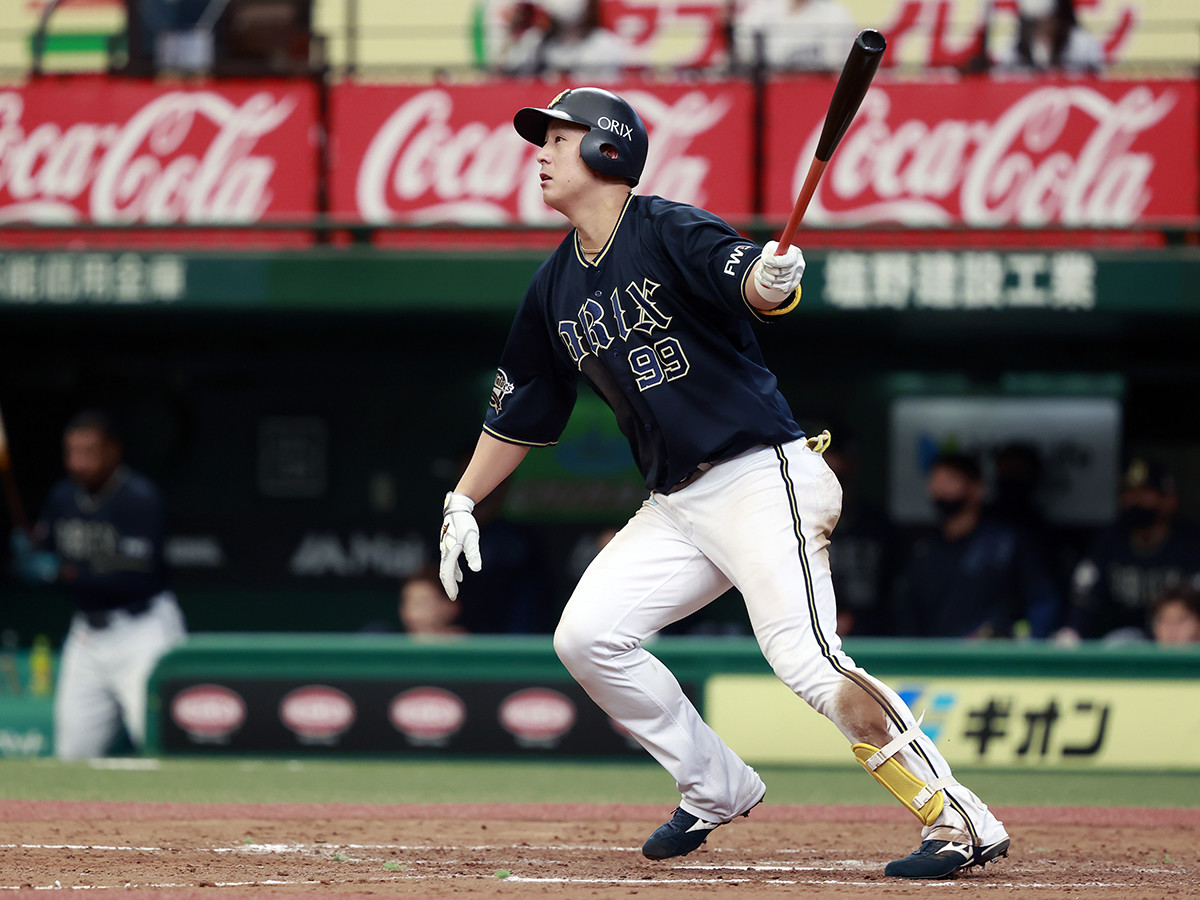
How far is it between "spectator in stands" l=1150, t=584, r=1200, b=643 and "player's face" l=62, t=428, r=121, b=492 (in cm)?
476

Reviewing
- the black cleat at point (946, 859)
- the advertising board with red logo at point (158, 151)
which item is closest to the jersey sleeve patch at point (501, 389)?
the black cleat at point (946, 859)

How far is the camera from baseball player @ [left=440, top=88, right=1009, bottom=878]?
3.54 m

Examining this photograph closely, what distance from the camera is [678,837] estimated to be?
3.87 m

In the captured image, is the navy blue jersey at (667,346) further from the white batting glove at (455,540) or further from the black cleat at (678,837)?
the black cleat at (678,837)

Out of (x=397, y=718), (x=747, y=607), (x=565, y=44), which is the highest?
(x=565, y=44)

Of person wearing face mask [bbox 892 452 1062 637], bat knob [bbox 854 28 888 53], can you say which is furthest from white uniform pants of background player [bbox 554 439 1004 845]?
person wearing face mask [bbox 892 452 1062 637]

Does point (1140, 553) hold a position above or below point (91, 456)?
below

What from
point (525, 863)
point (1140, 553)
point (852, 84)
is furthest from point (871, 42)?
point (1140, 553)

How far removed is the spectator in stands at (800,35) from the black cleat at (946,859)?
509 centimetres

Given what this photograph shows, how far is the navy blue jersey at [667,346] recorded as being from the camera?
11.9 feet

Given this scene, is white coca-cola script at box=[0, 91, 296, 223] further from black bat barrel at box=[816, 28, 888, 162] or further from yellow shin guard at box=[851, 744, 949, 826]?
yellow shin guard at box=[851, 744, 949, 826]

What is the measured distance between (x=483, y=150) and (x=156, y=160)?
1620 millimetres

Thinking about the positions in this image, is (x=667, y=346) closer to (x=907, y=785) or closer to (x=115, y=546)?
(x=907, y=785)

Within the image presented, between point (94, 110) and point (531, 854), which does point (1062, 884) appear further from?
point (94, 110)
